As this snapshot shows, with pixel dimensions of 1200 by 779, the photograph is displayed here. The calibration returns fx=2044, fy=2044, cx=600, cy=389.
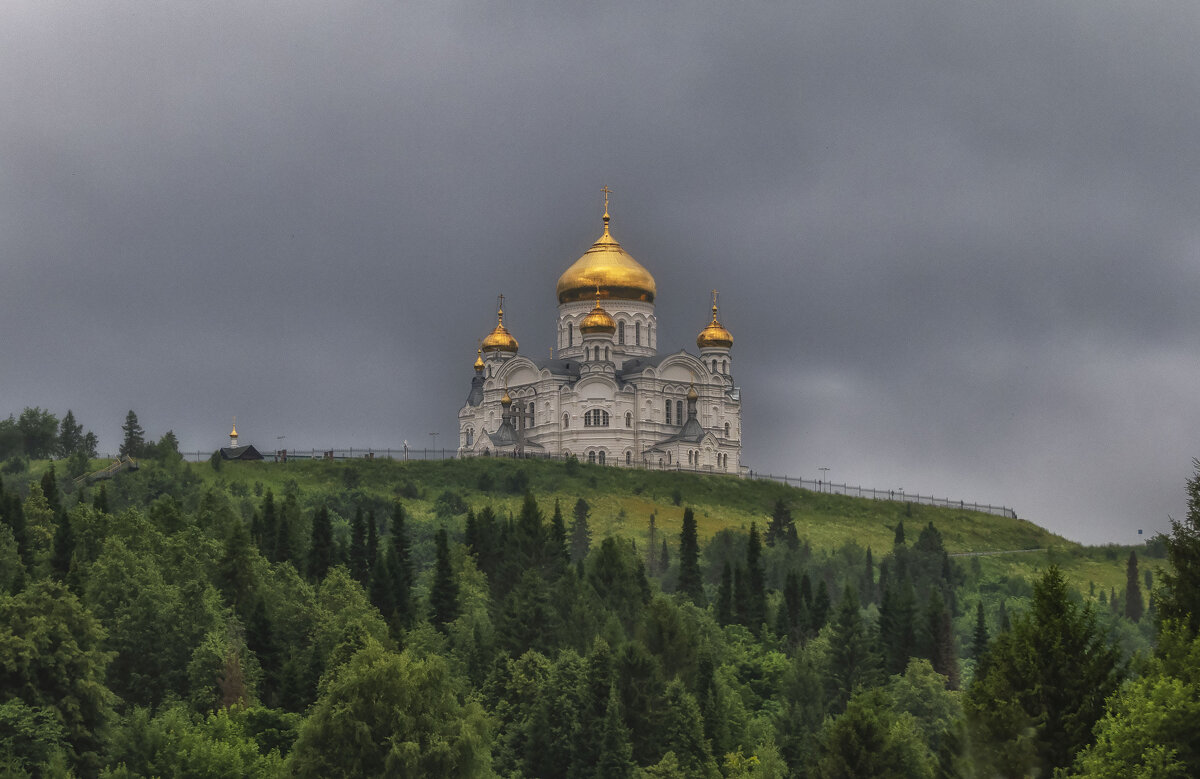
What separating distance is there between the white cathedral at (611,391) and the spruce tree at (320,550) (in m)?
57.5

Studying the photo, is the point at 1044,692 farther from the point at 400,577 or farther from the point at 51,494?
the point at 51,494

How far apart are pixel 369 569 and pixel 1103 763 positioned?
62808 mm

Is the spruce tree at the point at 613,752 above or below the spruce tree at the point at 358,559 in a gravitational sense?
below

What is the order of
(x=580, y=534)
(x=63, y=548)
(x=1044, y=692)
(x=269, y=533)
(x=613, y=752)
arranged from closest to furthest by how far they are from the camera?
(x=1044, y=692) < (x=613, y=752) < (x=63, y=548) < (x=269, y=533) < (x=580, y=534)

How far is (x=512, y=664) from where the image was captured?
76188mm

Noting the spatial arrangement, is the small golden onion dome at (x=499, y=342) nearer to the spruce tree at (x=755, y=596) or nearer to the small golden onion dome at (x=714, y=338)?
the small golden onion dome at (x=714, y=338)

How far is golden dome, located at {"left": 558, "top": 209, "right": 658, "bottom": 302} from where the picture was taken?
524ft

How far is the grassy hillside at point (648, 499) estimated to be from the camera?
136250mm

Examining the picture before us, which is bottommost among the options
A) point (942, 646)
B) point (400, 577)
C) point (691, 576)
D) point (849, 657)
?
point (849, 657)

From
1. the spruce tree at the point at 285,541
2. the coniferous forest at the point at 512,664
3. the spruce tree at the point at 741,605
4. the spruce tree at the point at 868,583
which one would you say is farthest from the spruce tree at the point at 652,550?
the spruce tree at the point at 285,541

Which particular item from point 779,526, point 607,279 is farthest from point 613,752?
point 607,279

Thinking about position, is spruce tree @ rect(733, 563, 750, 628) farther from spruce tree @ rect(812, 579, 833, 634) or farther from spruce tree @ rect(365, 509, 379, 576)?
spruce tree @ rect(365, 509, 379, 576)

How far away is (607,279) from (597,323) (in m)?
5.23

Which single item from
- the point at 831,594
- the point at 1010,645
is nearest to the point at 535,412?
the point at 831,594
